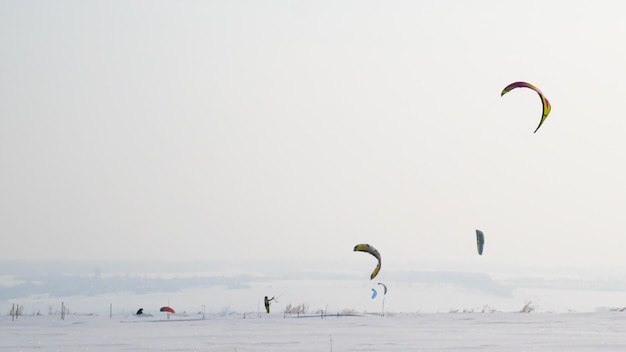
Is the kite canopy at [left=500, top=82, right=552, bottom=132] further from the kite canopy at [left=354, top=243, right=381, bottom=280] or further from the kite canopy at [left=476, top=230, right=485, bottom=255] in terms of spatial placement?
the kite canopy at [left=354, top=243, right=381, bottom=280]

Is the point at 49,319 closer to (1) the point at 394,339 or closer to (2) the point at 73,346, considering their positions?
(2) the point at 73,346

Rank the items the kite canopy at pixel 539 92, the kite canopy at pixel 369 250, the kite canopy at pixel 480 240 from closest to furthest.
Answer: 1. the kite canopy at pixel 539 92
2. the kite canopy at pixel 480 240
3. the kite canopy at pixel 369 250

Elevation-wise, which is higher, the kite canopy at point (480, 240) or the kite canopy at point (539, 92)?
the kite canopy at point (539, 92)

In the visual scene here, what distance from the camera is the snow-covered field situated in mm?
16422

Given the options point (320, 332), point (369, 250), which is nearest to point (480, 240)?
point (369, 250)

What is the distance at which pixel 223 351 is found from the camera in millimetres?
15531

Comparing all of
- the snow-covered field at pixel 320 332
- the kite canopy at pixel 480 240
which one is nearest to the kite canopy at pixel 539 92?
the kite canopy at pixel 480 240

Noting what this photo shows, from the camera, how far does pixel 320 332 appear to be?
63.6 ft

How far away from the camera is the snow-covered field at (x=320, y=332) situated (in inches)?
647

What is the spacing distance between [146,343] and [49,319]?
661 cm

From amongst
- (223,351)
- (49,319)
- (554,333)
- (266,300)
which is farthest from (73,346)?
(266,300)

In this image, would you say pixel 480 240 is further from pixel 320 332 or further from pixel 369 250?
pixel 320 332

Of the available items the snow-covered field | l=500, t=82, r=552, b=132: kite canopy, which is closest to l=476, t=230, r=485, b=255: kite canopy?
the snow-covered field

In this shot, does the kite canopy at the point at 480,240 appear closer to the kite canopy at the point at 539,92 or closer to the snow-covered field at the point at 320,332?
the snow-covered field at the point at 320,332
